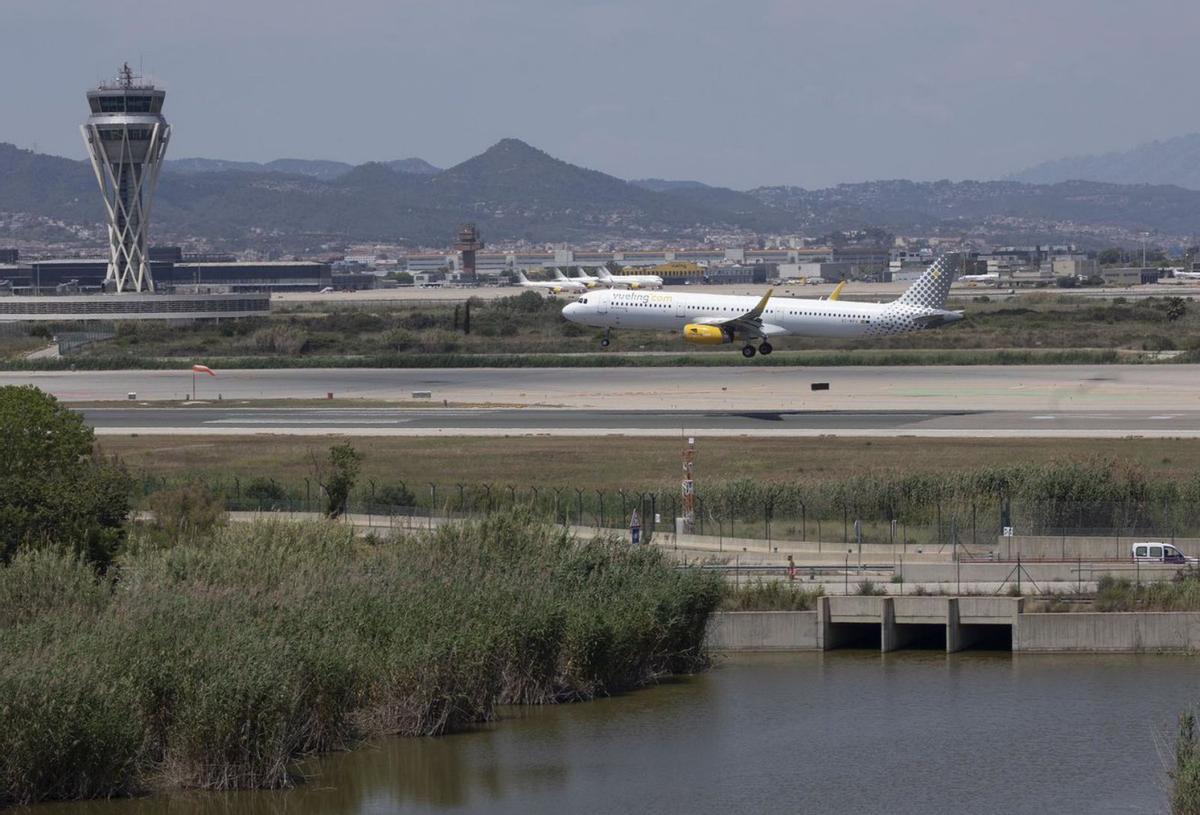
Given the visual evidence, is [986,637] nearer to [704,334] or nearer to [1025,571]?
[1025,571]

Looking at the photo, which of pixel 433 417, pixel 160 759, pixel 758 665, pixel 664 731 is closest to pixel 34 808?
pixel 160 759

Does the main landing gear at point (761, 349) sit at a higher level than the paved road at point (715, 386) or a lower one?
higher

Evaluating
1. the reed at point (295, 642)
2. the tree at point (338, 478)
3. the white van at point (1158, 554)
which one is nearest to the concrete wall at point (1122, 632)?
the white van at point (1158, 554)

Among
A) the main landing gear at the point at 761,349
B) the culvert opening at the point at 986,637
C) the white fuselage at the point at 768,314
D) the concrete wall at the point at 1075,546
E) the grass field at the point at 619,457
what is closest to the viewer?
the culvert opening at the point at 986,637

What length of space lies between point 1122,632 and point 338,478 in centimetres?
3158

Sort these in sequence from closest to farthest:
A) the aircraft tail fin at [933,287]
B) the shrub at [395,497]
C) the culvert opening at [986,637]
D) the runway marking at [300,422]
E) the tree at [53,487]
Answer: the tree at [53,487] < the culvert opening at [986,637] < the shrub at [395,497] < the runway marking at [300,422] < the aircraft tail fin at [933,287]

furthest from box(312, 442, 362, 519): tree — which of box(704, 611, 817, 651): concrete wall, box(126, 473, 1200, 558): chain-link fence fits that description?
box(704, 611, 817, 651): concrete wall

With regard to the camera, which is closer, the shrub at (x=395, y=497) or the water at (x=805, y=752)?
the water at (x=805, y=752)

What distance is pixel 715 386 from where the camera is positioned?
392 ft

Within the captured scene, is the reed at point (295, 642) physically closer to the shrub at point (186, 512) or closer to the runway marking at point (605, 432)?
the shrub at point (186, 512)

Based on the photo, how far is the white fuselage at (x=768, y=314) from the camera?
4899 inches

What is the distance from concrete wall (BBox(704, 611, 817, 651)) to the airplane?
217ft

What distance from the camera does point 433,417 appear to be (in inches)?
4218

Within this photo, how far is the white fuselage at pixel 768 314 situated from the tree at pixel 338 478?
157 ft
